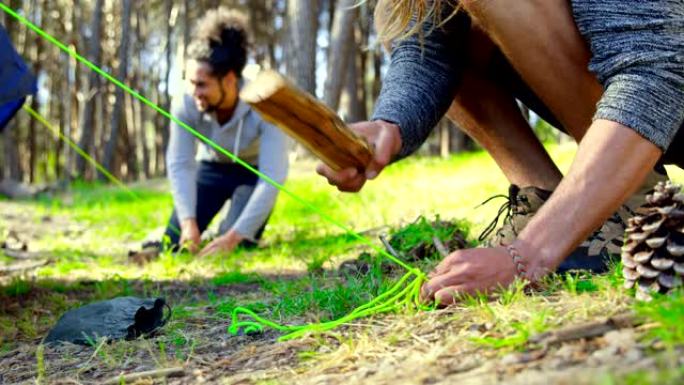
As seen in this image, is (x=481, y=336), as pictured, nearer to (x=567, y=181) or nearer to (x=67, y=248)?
(x=567, y=181)

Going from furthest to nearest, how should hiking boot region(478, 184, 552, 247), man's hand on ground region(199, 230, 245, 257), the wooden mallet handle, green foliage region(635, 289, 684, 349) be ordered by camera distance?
1. man's hand on ground region(199, 230, 245, 257)
2. hiking boot region(478, 184, 552, 247)
3. the wooden mallet handle
4. green foliage region(635, 289, 684, 349)

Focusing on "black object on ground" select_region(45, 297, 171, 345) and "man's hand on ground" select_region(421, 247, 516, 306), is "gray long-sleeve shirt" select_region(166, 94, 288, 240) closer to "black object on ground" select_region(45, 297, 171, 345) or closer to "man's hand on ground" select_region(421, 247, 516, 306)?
"black object on ground" select_region(45, 297, 171, 345)

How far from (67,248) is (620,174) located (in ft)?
12.7

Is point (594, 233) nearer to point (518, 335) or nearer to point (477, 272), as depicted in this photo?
point (477, 272)

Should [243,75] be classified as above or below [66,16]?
below

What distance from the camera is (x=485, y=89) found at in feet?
7.50

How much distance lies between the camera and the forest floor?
4.06 feet

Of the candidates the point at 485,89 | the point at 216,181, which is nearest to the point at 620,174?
the point at 485,89

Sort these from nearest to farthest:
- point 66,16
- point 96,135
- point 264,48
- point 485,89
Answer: point 485,89
point 66,16
point 96,135
point 264,48

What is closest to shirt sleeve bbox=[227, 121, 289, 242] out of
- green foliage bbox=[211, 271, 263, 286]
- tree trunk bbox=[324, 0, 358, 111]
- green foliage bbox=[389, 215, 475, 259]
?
green foliage bbox=[211, 271, 263, 286]

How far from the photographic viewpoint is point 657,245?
1.49m

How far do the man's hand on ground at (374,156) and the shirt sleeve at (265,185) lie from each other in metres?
2.43

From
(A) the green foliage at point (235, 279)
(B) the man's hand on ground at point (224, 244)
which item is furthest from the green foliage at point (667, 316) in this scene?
(B) the man's hand on ground at point (224, 244)

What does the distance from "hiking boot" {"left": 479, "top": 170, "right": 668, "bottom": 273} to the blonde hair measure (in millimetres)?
519
